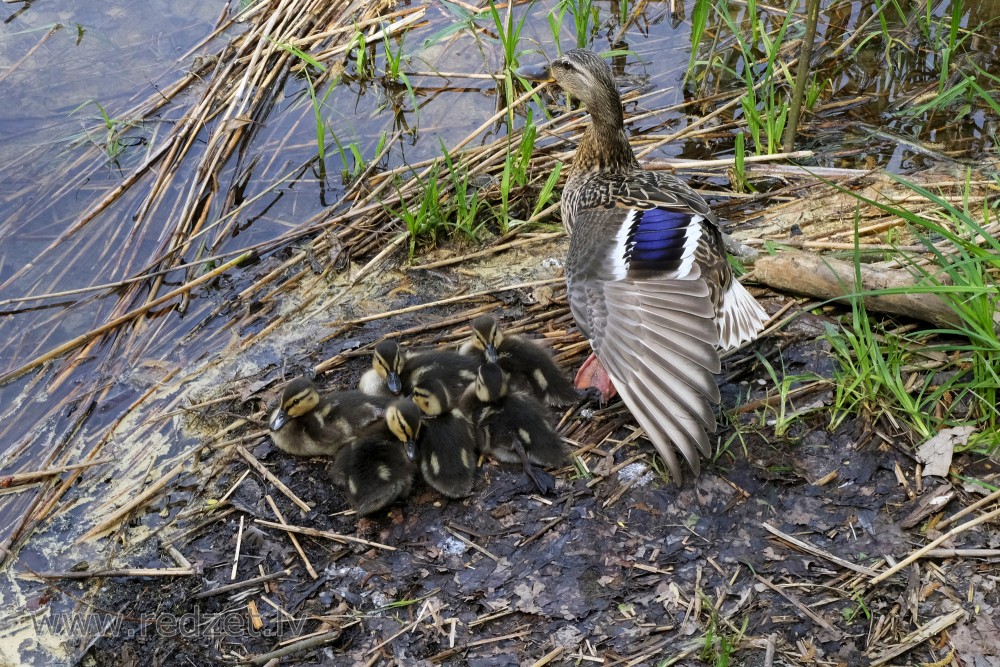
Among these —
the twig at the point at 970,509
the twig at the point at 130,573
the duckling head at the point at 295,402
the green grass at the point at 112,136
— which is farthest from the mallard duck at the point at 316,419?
the green grass at the point at 112,136

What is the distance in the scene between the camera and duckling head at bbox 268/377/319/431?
345cm

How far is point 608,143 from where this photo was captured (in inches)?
164

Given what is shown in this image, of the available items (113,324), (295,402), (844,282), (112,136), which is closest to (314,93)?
(112,136)

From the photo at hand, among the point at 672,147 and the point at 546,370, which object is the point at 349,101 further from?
the point at 546,370

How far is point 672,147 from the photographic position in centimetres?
508

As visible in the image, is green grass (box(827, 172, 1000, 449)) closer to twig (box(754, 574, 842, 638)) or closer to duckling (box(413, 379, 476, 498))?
twig (box(754, 574, 842, 638))

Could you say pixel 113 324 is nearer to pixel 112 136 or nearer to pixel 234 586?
pixel 112 136

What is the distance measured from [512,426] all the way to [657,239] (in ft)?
2.91

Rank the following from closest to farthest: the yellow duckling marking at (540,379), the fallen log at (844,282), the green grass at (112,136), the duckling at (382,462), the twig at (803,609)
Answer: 1. the twig at (803,609)
2. the duckling at (382,462)
3. the fallen log at (844,282)
4. the yellow duckling marking at (540,379)
5. the green grass at (112,136)

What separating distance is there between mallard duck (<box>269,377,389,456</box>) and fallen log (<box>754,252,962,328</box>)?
5.60ft

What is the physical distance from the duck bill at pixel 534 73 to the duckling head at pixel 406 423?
9.37 feet

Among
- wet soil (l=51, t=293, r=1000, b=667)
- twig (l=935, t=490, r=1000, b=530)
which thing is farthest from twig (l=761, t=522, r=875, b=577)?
twig (l=935, t=490, r=1000, b=530)

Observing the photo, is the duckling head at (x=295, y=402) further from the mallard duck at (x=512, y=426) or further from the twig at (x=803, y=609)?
the twig at (x=803, y=609)

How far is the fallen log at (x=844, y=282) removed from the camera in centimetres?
339
